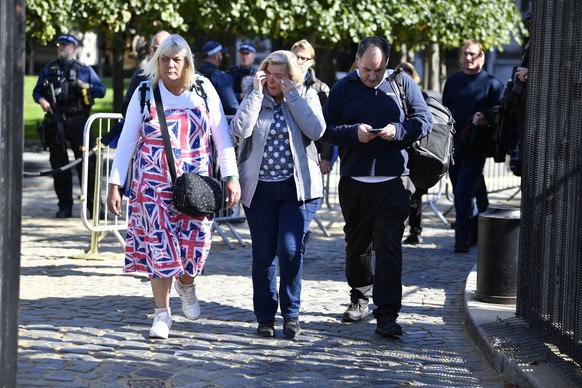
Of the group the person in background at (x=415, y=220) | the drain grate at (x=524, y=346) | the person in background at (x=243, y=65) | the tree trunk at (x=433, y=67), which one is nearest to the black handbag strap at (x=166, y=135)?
the drain grate at (x=524, y=346)

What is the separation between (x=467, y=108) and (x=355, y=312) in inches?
158

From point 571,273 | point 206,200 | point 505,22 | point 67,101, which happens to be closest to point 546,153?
point 571,273

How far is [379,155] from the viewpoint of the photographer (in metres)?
7.22

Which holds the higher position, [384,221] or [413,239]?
[384,221]

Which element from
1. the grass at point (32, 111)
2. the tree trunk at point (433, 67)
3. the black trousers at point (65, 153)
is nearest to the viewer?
the black trousers at point (65, 153)

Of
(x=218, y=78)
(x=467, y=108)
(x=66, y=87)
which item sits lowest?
(x=467, y=108)

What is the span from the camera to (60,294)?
27.9 ft

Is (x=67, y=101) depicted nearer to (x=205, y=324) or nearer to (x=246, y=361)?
(x=205, y=324)

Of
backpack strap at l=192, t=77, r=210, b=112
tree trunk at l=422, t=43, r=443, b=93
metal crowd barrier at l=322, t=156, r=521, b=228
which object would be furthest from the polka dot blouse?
tree trunk at l=422, t=43, r=443, b=93

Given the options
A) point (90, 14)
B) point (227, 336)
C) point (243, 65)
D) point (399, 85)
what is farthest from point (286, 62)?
point (90, 14)

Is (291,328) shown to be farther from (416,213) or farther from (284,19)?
(284,19)

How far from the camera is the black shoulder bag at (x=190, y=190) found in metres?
6.70

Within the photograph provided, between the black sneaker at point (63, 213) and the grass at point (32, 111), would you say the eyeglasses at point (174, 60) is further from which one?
the grass at point (32, 111)

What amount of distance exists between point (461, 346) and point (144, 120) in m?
2.39
